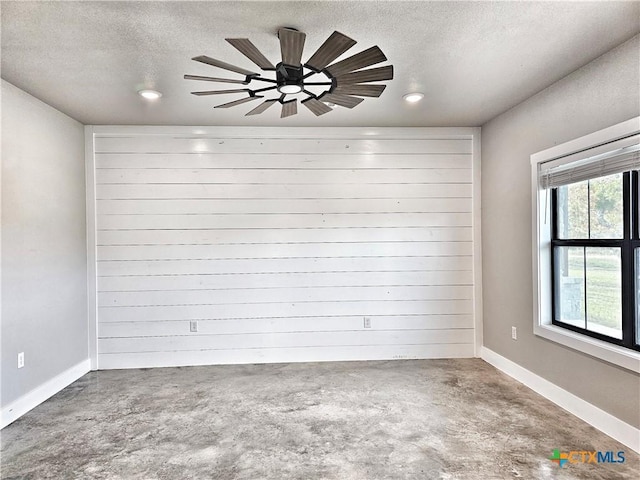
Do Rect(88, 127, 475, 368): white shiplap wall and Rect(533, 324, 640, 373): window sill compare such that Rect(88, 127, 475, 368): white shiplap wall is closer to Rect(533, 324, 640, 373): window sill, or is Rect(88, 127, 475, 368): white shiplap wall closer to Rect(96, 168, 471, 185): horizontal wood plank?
Rect(96, 168, 471, 185): horizontal wood plank

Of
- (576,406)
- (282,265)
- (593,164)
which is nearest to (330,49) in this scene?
(593,164)

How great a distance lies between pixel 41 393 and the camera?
340 centimetres

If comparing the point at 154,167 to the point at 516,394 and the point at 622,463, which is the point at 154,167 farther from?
the point at 622,463

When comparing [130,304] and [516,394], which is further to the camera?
[130,304]

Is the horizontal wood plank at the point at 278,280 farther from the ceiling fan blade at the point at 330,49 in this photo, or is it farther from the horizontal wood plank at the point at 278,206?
the ceiling fan blade at the point at 330,49

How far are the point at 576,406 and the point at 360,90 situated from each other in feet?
9.08

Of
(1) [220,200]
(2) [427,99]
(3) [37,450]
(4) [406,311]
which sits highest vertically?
(2) [427,99]

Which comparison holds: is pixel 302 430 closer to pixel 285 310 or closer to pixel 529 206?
pixel 285 310

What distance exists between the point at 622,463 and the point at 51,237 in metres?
4.54

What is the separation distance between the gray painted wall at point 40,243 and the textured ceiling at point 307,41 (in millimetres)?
326

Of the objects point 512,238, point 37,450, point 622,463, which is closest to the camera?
point 622,463

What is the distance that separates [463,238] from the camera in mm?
4539

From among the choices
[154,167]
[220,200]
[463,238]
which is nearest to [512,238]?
[463,238]

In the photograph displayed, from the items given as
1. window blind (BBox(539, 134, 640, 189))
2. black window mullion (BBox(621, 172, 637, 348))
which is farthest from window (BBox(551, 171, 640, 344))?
→ window blind (BBox(539, 134, 640, 189))
